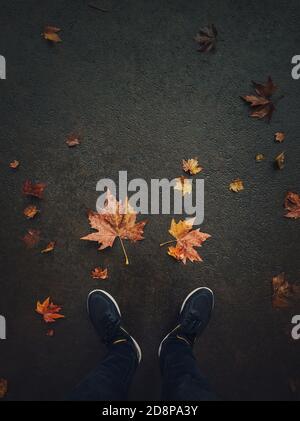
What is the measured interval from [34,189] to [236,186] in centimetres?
143

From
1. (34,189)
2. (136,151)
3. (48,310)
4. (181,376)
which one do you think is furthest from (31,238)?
(181,376)

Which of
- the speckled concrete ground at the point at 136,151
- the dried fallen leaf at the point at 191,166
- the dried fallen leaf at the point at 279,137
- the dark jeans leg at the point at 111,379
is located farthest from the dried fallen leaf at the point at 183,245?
the dried fallen leaf at the point at 279,137

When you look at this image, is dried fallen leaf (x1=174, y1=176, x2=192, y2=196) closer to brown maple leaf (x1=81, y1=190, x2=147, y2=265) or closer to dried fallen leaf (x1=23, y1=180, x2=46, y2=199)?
brown maple leaf (x1=81, y1=190, x2=147, y2=265)

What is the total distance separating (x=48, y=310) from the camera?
2.46 metres

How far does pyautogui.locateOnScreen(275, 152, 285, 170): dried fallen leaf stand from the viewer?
2.45 m

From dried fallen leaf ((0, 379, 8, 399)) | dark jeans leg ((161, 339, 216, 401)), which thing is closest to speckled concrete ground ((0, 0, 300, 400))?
dried fallen leaf ((0, 379, 8, 399))

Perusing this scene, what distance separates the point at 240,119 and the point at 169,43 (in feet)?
2.41

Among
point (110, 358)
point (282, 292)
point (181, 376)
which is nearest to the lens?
point (181, 376)

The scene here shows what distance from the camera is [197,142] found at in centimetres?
245

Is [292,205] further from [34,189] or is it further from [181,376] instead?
[34,189]

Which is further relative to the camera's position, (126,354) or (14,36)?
(14,36)
